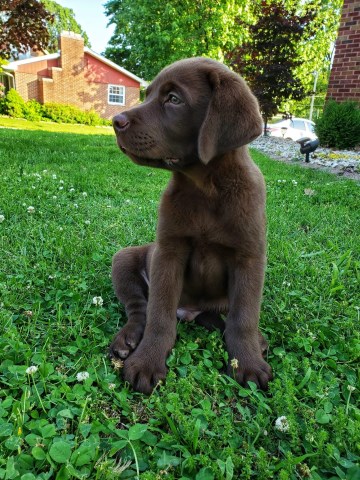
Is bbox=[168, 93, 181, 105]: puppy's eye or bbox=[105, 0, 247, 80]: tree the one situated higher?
bbox=[105, 0, 247, 80]: tree

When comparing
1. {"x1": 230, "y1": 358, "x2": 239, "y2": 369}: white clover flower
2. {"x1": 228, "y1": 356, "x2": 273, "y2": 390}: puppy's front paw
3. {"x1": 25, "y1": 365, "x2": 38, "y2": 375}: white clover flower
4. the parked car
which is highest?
the parked car

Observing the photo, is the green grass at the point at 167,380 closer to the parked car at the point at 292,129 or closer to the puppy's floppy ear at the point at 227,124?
the puppy's floppy ear at the point at 227,124

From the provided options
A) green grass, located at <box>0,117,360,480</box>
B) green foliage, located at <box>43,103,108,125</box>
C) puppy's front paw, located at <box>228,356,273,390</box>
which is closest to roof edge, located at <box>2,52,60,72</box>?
green foliage, located at <box>43,103,108,125</box>

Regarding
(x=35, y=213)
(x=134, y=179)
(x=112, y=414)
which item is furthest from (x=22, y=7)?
(x=112, y=414)

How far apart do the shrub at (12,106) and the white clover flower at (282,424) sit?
26752 mm

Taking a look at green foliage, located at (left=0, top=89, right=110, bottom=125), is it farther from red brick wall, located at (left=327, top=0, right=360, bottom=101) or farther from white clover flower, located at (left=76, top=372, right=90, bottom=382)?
white clover flower, located at (left=76, top=372, right=90, bottom=382)

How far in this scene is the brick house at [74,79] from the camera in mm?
27203

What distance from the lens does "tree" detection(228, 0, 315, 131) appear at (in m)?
13.7

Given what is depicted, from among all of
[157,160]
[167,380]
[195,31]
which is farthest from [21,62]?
[167,380]

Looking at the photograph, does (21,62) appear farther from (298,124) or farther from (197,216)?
(197,216)

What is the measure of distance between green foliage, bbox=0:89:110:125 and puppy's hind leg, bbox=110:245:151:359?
83.0 ft

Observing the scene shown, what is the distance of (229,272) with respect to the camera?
1948 mm

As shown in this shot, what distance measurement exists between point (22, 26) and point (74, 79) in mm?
21788

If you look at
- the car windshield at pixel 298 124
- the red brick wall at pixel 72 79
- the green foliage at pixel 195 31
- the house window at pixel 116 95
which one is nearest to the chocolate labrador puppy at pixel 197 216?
the car windshield at pixel 298 124
